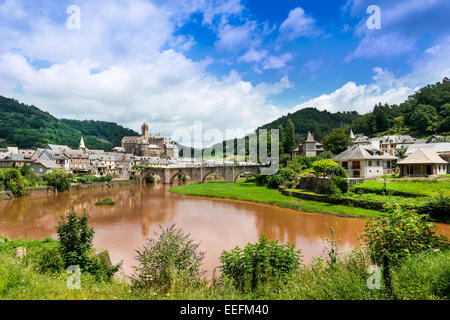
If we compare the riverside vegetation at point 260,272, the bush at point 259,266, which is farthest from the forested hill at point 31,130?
the bush at point 259,266

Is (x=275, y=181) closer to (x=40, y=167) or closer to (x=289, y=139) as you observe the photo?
(x=289, y=139)

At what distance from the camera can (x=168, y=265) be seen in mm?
7566

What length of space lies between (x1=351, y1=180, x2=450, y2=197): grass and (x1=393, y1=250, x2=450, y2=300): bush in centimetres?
1941

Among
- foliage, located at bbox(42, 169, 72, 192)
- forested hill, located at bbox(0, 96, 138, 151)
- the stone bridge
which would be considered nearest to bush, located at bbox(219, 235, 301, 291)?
the stone bridge

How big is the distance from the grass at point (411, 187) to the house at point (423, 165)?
121 inches

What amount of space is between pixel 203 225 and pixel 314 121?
129317mm

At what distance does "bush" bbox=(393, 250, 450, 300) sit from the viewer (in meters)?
5.05

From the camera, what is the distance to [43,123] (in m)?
132

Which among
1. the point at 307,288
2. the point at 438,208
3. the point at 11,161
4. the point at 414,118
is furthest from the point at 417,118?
the point at 11,161

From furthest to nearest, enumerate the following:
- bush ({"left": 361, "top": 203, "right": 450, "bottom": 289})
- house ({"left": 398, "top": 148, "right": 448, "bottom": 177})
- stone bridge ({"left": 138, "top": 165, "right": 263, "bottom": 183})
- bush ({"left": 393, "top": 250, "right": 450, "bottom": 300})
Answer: stone bridge ({"left": 138, "top": 165, "right": 263, "bottom": 183})
house ({"left": 398, "top": 148, "right": 448, "bottom": 177})
bush ({"left": 361, "top": 203, "right": 450, "bottom": 289})
bush ({"left": 393, "top": 250, "right": 450, "bottom": 300})

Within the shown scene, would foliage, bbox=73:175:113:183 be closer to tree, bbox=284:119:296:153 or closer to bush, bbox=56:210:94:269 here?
tree, bbox=284:119:296:153

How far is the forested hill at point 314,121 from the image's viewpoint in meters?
125
